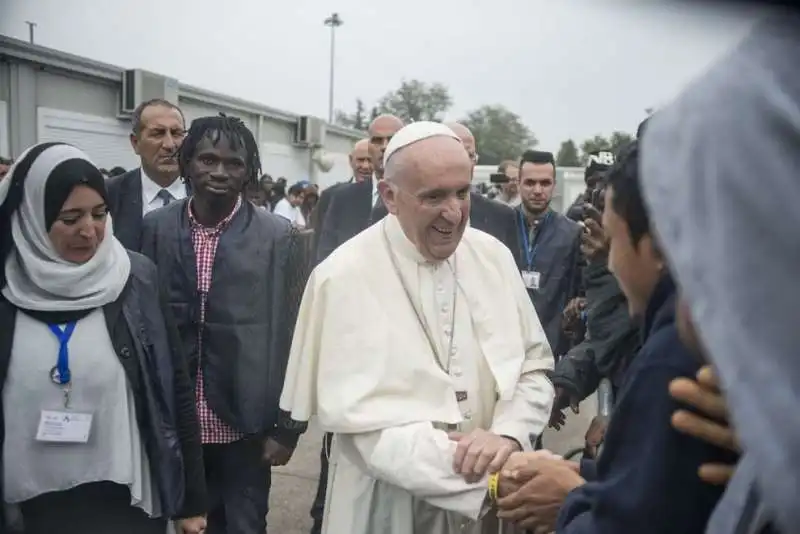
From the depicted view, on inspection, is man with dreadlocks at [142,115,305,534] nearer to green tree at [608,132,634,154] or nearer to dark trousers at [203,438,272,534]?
dark trousers at [203,438,272,534]

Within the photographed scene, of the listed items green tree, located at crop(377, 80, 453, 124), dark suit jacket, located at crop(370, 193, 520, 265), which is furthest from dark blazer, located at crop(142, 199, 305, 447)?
green tree, located at crop(377, 80, 453, 124)

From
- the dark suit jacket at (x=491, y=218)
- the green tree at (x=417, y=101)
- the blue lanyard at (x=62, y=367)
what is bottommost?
the blue lanyard at (x=62, y=367)

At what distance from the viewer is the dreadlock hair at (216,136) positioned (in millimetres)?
3240

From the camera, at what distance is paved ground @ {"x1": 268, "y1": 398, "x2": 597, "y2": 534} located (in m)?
4.50

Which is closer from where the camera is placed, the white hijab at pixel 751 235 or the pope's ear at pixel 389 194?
the white hijab at pixel 751 235

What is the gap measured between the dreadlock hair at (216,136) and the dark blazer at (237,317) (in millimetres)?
248

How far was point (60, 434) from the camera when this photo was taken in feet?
7.32

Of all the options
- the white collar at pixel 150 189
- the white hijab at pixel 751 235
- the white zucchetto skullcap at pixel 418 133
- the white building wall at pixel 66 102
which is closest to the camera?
the white hijab at pixel 751 235

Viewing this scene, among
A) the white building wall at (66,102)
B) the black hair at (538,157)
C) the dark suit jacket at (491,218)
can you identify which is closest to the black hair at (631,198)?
the dark suit jacket at (491,218)

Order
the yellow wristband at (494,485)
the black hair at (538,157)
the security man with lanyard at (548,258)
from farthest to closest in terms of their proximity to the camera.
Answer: the black hair at (538,157), the security man with lanyard at (548,258), the yellow wristband at (494,485)

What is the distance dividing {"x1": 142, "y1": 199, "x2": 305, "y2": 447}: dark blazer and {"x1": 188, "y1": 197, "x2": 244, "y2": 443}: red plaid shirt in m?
0.02

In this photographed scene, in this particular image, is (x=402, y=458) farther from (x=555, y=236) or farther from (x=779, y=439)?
(x=555, y=236)

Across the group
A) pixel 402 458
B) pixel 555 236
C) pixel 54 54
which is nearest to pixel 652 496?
pixel 402 458

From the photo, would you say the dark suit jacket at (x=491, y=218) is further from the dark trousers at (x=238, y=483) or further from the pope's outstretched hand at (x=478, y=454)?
the pope's outstretched hand at (x=478, y=454)
